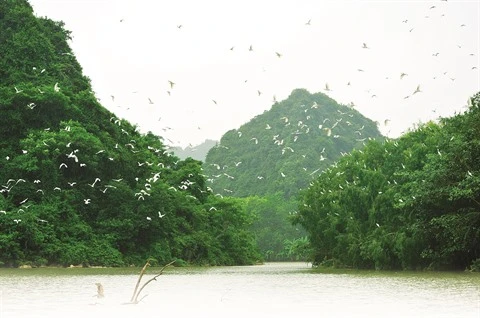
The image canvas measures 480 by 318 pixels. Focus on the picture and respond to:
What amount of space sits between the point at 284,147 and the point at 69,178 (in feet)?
192

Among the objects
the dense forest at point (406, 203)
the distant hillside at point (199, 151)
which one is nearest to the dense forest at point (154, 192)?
the dense forest at point (406, 203)

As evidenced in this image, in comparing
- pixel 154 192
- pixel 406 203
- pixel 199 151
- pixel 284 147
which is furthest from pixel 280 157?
pixel 199 151

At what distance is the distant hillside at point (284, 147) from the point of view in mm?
96500

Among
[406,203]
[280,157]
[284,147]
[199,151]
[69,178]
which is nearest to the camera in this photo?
[406,203]

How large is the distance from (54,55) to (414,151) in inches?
1054

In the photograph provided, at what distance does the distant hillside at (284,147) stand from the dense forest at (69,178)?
4043cm

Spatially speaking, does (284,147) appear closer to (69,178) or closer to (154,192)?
(154,192)

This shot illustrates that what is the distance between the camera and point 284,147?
102 meters

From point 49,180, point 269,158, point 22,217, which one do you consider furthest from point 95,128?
point 269,158

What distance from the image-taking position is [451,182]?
29234mm

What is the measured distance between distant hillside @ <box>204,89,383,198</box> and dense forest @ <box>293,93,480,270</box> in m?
49.6

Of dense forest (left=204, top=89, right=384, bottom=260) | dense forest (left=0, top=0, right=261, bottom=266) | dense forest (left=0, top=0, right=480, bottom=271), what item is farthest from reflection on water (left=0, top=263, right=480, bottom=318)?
Answer: dense forest (left=204, top=89, right=384, bottom=260)

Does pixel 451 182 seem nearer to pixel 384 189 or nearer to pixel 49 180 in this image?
pixel 384 189

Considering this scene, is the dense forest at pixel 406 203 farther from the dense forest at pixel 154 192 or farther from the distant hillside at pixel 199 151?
the distant hillside at pixel 199 151
